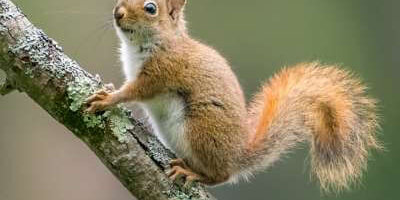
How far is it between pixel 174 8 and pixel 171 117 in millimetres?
571

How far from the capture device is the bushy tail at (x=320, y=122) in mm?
3979

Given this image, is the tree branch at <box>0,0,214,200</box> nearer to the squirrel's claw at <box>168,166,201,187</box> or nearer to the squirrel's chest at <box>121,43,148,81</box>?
the squirrel's claw at <box>168,166,201,187</box>

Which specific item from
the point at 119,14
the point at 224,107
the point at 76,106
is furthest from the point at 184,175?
the point at 119,14

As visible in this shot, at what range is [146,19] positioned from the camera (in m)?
3.85

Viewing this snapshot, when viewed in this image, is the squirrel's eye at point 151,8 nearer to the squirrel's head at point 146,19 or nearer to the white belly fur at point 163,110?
the squirrel's head at point 146,19

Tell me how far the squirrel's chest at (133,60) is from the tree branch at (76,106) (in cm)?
45

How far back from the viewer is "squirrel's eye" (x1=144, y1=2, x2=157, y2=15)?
3844 millimetres

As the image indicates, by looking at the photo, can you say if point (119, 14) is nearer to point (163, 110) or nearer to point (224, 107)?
point (163, 110)

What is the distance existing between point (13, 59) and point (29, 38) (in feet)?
0.31

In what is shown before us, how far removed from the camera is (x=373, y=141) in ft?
13.6

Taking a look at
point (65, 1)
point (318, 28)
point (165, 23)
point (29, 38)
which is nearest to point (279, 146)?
point (165, 23)

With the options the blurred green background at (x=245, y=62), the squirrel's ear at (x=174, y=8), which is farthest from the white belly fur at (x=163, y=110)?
the blurred green background at (x=245, y=62)

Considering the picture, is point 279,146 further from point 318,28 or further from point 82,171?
point 318,28

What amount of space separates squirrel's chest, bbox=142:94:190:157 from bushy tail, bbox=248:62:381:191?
334 mm
